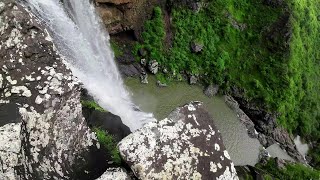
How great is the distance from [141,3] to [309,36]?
22484 millimetres

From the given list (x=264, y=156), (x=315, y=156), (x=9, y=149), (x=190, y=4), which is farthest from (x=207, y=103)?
(x=9, y=149)

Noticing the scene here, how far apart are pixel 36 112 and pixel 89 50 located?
16.8 m

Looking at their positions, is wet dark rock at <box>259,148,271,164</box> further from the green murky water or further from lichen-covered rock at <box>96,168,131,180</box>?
lichen-covered rock at <box>96,168,131,180</box>

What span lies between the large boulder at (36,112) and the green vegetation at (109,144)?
1.79 ft

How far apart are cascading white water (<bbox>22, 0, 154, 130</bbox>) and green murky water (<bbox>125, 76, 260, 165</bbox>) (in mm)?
1579

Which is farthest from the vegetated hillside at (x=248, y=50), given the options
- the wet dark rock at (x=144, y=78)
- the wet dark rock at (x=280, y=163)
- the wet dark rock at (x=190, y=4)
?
the wet dark rock at (x=280, y=163)

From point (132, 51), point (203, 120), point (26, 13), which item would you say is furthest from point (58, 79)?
point (132, 51)

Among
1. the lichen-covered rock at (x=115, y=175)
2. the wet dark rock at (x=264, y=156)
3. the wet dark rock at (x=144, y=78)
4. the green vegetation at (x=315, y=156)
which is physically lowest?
the green vegetation at (x=315, y=156)

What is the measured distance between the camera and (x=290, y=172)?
29.2 m

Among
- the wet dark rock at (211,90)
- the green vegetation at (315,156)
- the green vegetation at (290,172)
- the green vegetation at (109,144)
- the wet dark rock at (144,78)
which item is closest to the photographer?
the green vegetation at (109,144)

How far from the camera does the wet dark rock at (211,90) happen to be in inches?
1481

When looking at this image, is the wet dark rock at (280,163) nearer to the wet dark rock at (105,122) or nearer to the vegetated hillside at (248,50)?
the vegetated hillside at (248,50)

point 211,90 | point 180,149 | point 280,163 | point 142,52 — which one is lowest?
point 280,163

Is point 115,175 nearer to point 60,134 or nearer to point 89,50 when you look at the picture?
point 60,134
